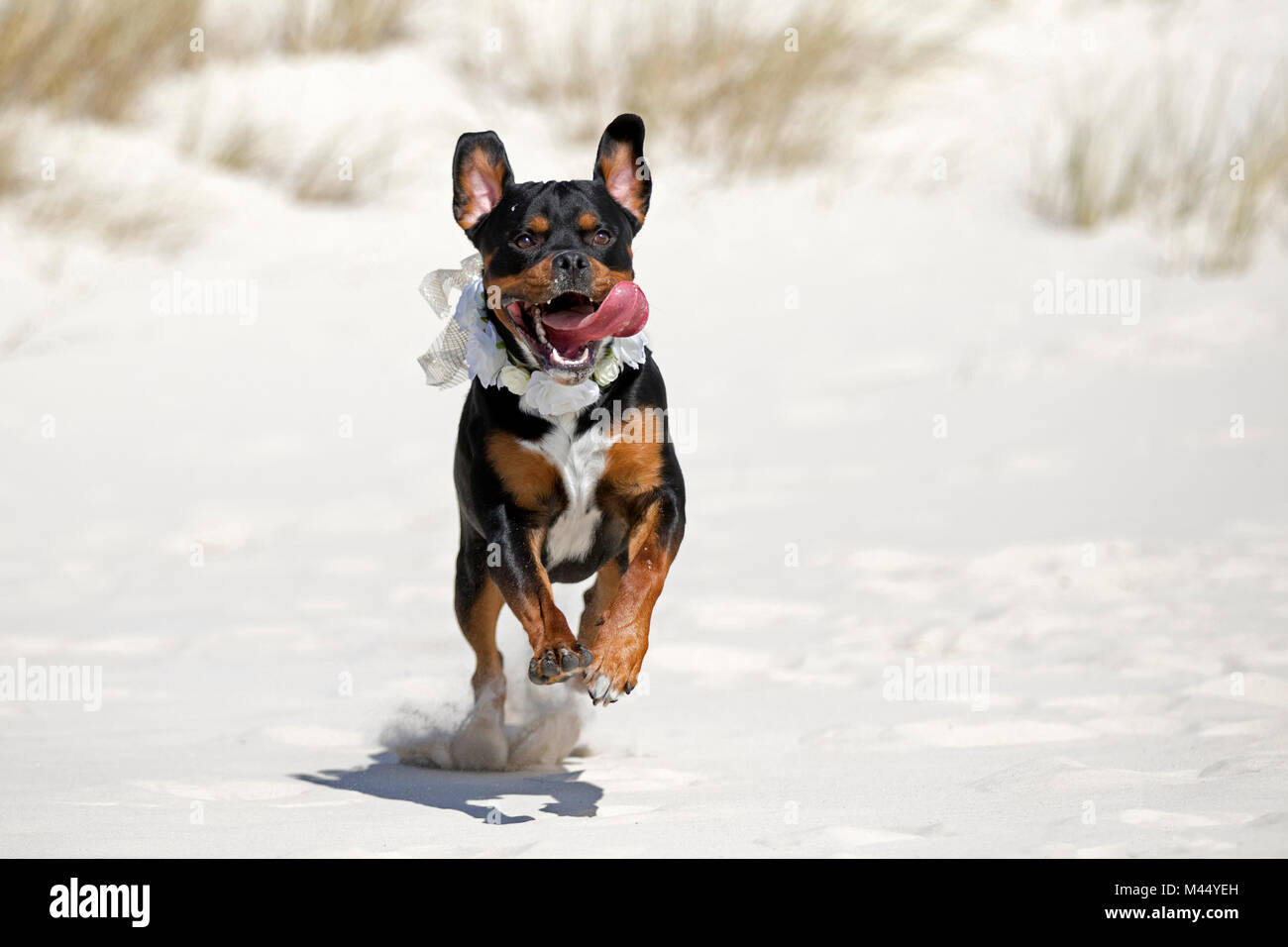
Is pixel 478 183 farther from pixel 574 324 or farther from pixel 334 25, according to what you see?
pixel 334 25

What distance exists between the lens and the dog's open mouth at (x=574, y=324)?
476 cm

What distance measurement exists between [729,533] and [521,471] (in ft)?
13.7

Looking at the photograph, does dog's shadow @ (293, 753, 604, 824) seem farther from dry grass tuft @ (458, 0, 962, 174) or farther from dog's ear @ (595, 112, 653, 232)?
dry grass tuft @ (458, 0, 962, 174)

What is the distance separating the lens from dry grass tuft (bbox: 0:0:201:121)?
474 inches

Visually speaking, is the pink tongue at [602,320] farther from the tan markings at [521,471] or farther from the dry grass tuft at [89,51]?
the dry grass tuft at [89,51]

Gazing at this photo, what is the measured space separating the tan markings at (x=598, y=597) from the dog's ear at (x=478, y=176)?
1128 millimetres

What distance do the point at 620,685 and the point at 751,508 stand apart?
4856 mm

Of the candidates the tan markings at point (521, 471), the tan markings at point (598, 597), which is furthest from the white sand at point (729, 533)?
the tan markings at point (521, 471)

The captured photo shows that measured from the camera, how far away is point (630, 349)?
4980mm

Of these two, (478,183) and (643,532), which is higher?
(478,183)

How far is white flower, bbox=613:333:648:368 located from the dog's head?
86 mm
